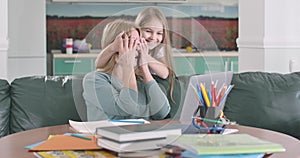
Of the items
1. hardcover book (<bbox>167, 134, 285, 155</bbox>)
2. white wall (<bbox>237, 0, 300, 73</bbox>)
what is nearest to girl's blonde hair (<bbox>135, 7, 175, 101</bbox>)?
hardcover book (<bbox>167, 134, 285, 155</bbox>)

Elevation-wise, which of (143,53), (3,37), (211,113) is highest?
(3,37)

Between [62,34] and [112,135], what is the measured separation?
4932mm

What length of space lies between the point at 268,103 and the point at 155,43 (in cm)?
159

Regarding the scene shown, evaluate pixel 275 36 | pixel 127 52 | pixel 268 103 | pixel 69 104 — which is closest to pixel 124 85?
pixel 127 52

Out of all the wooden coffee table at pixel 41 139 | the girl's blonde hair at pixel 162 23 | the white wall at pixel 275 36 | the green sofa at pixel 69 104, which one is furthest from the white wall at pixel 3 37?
the girl's blonde hair at pixel 162 23

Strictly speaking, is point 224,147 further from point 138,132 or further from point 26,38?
point 26,38

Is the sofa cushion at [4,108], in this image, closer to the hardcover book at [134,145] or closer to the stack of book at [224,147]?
the hardcover book at [134,145]

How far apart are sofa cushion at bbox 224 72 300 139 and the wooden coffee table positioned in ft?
2.82

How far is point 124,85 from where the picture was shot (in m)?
1.44

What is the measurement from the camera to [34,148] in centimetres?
142

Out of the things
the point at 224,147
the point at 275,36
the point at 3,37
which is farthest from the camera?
the point at 275,36

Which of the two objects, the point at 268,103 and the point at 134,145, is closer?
the point at 134,145

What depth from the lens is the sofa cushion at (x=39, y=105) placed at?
8.92 feet

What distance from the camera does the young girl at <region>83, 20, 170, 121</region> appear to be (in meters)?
1.37
